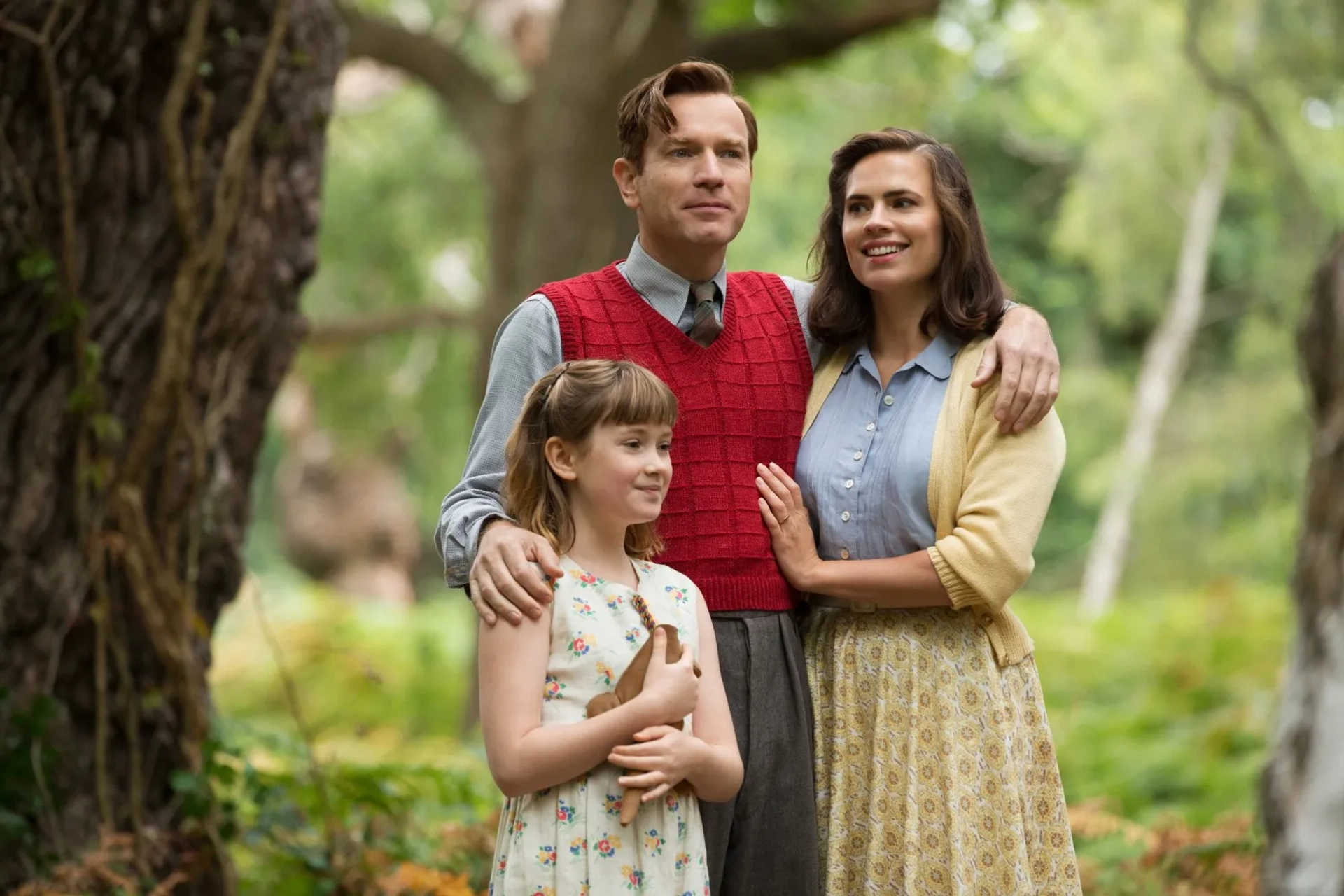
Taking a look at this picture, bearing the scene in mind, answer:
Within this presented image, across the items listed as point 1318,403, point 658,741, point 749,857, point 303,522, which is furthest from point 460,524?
point 303,522

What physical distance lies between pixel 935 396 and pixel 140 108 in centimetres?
205

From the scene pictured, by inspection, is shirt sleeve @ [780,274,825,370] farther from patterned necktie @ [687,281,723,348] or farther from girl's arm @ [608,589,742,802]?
girl's arm @ [608,589,742,802]

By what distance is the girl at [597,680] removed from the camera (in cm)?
209

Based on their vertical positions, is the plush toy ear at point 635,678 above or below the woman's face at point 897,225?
below

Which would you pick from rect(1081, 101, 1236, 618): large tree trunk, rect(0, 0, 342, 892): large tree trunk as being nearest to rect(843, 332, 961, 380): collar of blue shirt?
rect(0, 0, 342, 892): large tree trunk

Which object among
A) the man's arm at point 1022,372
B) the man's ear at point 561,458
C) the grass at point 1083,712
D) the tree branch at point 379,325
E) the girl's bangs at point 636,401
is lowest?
the grass at point 1083,712

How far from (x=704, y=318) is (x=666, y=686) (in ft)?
2.53

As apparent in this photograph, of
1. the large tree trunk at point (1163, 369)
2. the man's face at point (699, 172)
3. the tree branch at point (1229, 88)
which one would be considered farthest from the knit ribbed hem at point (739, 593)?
the large tree trunk at point (1163, 369)

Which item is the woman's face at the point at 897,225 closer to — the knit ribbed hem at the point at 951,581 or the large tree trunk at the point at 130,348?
the knit ribbed hem at the point at 951,581

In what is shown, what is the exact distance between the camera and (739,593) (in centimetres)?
246

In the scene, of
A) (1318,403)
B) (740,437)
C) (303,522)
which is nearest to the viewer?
(1318,403)

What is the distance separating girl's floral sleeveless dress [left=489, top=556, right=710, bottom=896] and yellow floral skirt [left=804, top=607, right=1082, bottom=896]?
371 mm

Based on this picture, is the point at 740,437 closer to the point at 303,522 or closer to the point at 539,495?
the point at 539,495

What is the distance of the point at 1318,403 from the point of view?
1.57 m
